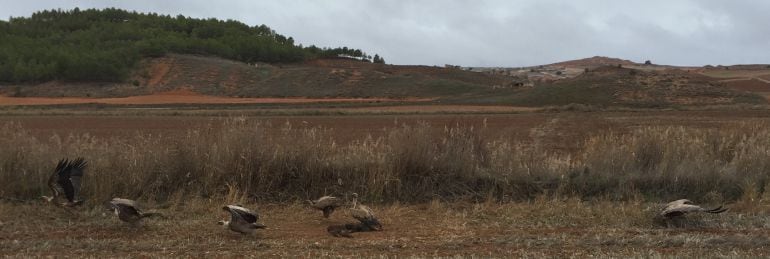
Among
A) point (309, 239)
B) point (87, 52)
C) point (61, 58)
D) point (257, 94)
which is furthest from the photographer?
point (87, 52)

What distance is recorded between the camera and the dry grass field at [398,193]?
6.49 metres

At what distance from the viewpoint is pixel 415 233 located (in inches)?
287

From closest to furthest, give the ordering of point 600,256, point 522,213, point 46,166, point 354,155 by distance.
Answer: point 600,256
point 522,213
point 46,166
point 354,155

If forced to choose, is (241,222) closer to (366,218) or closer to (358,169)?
(366,218)

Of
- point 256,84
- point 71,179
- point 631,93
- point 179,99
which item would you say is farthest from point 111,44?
point 71,179

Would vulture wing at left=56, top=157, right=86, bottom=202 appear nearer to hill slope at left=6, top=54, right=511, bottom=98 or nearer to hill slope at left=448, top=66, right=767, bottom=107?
hill slope at left=448, top=66, right=767, bottom=107

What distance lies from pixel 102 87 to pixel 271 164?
6572 centimetres

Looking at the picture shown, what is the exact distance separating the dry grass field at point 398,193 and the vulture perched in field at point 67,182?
187mm

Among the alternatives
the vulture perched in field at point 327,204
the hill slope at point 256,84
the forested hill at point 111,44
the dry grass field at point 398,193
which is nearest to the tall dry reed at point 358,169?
the dry grass field at point 398,193

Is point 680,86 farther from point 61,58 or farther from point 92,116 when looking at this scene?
point 61,58

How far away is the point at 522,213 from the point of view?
8.30m

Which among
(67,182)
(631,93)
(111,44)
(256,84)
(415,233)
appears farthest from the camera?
(111,44)

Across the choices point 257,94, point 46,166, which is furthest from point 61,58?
point 46,166

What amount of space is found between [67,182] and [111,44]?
279 ft
